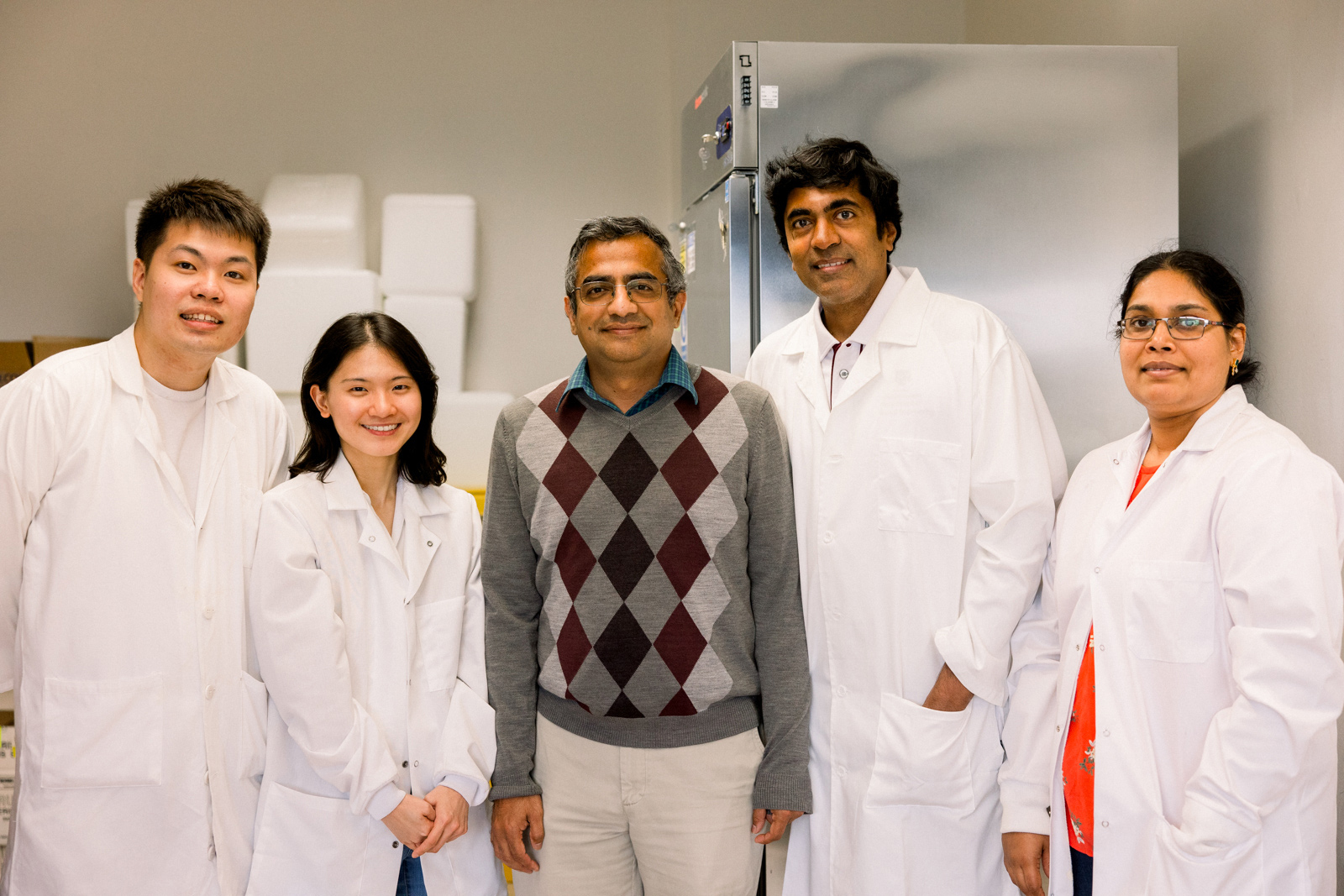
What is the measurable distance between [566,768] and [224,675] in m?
0.63

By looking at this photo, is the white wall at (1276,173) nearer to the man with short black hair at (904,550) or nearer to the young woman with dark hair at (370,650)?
the man with short black hair at (904,550)

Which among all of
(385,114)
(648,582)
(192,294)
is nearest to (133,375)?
(192,294)

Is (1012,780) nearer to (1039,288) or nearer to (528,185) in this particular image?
(1039,288)

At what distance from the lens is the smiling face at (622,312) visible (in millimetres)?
1705

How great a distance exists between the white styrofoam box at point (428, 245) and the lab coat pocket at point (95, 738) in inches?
94.7

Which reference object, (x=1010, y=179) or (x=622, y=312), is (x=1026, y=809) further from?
(x=1010, y=179)

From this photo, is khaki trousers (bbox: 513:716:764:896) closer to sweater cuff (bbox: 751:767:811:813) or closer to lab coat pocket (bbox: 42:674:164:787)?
sweater cuff (bbox: 751:767:811:813)

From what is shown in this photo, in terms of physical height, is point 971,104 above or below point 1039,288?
above

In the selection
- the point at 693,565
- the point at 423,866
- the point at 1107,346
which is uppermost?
the point at 1107,346

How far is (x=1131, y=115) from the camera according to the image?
93.1 inches

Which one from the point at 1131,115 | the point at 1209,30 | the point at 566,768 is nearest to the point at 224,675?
the point at 566,768

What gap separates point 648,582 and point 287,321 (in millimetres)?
2451

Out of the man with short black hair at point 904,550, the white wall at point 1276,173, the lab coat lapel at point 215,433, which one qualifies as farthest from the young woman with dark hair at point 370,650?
the white wall at point 1276,173

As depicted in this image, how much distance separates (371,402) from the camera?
67.9 inches
